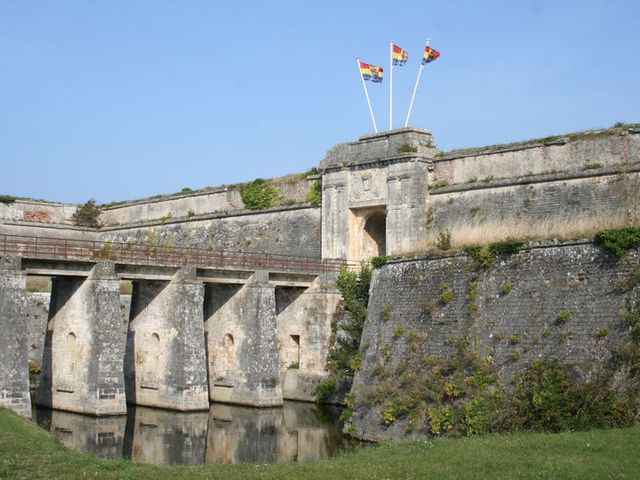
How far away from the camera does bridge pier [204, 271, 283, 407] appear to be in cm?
3103

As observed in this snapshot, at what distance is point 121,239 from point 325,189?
1624 centimetres

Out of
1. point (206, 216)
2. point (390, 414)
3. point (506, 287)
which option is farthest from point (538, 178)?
point (206, 216)

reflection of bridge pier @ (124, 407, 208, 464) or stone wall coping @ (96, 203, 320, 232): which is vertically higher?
stone wall coping @ (96, 203, 320, 232)

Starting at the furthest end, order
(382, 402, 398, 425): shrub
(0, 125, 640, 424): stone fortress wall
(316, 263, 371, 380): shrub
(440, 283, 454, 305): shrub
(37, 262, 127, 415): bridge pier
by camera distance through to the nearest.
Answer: (316, 263, 371, 380): shrub
(37, 262, 127, 415): bridge pier
(0, 125, 640, 424): stone fortress wall
(440, 283, 454, 305): shrub
(382, 402, 398, 425): shrub

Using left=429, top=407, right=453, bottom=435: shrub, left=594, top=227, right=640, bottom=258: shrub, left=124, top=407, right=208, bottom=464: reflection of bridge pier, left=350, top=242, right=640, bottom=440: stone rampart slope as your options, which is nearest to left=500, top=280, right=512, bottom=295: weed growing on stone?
left=350, top=242, right=640, bottom=440: stone rampart slope

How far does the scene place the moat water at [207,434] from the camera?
22.4 meters

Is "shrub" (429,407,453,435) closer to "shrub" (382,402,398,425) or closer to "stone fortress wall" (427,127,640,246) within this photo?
"shrub" (382,402,398,425)

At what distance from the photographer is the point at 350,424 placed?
2369 centimetres

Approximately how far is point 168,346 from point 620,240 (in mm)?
16156

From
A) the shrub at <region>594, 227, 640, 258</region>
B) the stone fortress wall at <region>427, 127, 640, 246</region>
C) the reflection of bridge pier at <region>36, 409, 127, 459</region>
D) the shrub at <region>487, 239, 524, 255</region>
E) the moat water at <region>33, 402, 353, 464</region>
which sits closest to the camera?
the shrub at <region>594, 227, 640, 258</region>

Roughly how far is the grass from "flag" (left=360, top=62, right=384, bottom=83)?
22.3m

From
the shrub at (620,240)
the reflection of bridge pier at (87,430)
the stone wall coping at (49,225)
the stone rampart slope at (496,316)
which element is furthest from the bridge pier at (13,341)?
the stone wall coping at (49,225)

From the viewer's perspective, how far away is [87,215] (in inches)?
2035

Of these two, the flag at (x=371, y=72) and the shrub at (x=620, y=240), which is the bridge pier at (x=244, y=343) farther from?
the shrub at (x=620, y=240)
